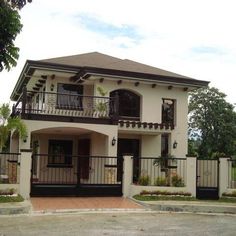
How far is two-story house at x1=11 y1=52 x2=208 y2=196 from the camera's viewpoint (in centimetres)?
2039

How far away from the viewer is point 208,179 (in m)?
19.7

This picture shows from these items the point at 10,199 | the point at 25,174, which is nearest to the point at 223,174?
the point at 25,174

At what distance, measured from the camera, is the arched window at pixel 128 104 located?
22.9 meters

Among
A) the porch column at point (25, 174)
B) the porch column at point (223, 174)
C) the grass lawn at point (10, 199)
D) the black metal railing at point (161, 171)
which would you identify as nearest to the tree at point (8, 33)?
the grass lawn at point (10, 199)

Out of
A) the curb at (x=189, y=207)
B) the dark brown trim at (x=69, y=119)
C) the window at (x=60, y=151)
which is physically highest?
the dark brown trim at (x=69, y=119)

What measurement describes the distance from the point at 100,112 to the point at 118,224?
9.50 metres

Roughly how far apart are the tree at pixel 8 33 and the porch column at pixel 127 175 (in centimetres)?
976

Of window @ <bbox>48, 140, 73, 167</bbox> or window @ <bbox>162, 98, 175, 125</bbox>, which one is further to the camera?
window @ <bbox>162, 98, 175, 125</bbox>

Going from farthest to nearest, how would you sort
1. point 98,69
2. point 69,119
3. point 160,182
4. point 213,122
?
point 213,122 → point 98,69 → point 69,119 → point 160,182

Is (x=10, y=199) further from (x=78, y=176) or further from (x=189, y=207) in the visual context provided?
(x=189, y=207)

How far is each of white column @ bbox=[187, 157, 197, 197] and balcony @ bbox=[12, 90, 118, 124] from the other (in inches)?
160

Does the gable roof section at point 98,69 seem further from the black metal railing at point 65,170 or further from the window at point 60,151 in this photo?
the black metal railing at point 65,170

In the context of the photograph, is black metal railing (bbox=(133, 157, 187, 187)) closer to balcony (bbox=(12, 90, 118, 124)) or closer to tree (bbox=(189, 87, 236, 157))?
balcony (bbox=(12, 90, 118, 124))

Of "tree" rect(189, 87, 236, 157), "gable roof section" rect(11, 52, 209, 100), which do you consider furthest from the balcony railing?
"tree" rect(189, 87, 236, 157)
